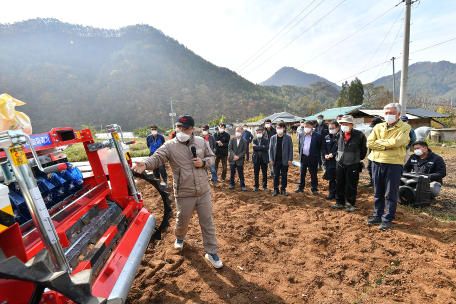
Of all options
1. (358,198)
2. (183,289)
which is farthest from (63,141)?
(358,198)

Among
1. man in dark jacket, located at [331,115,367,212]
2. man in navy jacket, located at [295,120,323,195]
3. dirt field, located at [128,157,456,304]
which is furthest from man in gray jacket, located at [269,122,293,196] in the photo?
dirt field, located at [128,157,456,304]

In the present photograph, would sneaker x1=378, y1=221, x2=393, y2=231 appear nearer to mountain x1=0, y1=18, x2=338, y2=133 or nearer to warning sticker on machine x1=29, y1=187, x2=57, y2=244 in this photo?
warning sticker on machine x1=29, y1=187, x2=57, y2=244

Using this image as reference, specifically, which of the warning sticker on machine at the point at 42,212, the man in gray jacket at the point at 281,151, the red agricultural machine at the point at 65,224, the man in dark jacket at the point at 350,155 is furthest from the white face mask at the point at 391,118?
the warning sticker on machine at the point at 42,212

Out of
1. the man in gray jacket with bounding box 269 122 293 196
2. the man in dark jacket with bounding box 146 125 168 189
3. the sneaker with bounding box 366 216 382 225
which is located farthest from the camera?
the man in dark jacket with bounding box 146 125 168 189

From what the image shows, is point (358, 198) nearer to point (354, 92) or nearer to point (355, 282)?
point (355, 282)

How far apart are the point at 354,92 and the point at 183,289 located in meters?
42.8

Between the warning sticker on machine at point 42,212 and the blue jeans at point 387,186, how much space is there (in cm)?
425

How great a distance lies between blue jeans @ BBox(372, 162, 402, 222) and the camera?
3.31m

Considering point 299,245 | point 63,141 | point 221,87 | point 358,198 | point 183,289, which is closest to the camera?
point 63,141

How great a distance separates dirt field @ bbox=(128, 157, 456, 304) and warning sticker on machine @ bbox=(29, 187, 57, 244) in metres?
Answer: 1.43

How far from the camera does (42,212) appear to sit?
1.26 m

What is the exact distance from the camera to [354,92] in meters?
36.4

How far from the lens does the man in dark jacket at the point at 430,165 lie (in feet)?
13.6

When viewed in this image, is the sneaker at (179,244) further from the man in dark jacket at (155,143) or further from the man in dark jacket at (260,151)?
the man in dark jacket at (155,143)
